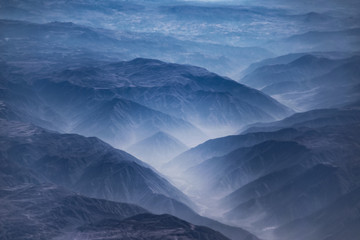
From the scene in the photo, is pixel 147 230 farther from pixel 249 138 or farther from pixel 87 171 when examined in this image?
pixel 249 138

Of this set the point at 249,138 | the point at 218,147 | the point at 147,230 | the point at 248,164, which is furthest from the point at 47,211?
the point at 249,138

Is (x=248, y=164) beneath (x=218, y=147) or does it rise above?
above

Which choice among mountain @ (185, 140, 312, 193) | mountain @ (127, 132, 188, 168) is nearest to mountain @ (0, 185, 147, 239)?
mountain @ (185, 140, 312, 193)

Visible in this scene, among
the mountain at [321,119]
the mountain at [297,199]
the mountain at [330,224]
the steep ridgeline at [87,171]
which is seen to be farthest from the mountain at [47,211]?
the mountain at [321,119]

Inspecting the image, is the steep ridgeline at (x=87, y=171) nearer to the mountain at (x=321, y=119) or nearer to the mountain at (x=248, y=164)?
the mountain at (x=248, y=164)

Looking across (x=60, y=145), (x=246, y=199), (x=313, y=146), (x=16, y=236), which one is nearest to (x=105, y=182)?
(x=60, y=145)

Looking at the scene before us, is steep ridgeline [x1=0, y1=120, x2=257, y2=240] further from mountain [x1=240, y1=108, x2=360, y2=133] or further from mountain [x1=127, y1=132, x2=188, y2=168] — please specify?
mountain [x1=240, y1=108, x2=360, y2=133]

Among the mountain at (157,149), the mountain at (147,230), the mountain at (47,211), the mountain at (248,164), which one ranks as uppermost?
the mountain at (147,230)
